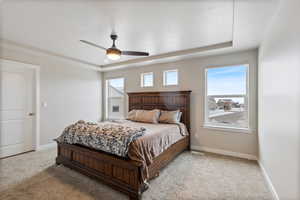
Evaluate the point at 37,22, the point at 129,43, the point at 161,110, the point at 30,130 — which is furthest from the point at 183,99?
the point at 30,130

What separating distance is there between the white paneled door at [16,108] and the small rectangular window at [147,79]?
3.00 metres

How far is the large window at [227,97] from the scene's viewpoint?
10.8 feet

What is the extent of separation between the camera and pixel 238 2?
5.64 feet

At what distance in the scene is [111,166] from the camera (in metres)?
2.08

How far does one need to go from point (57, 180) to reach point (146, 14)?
2.96 metres

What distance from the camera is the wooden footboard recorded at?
6.11 ft

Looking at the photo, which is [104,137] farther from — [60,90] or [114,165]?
[60,90]

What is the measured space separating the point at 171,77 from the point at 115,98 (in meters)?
2.37

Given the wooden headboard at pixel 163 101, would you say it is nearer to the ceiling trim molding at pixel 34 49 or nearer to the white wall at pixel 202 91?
the white wall at pixel 202 91

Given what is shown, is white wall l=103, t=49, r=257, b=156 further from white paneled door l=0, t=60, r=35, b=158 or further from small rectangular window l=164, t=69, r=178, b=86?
white paneled door l=0, t=60, r=35, b=158

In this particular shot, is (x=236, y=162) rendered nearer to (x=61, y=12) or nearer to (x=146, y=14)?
(x=146, y=14)

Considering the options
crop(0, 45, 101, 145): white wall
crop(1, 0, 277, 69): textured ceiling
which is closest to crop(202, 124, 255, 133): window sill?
crop(1, 0, 277, 69): textured ceiling

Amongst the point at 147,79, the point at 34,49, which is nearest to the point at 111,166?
the point at 147,79

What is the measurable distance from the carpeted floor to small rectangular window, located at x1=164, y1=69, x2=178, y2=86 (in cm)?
220
